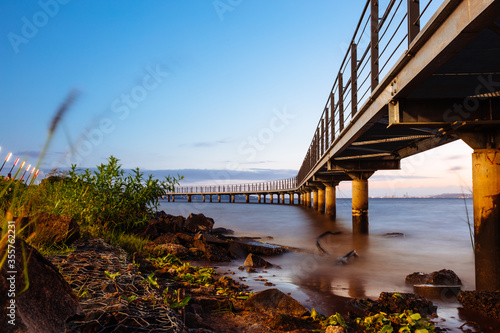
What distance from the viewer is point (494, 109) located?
253 inches

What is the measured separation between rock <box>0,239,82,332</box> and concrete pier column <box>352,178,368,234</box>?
16344 mm

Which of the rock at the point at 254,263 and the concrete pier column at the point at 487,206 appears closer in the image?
the concrete pier column at the point at 487,206

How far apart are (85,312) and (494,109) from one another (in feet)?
23.6

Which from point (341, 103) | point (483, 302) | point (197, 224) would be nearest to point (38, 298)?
point (483, 302)

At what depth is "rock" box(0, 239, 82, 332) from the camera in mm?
1619

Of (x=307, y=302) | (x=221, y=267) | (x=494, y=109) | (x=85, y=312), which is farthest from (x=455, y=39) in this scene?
(x=221, y=267)

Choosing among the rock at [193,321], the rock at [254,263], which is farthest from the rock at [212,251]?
the rock at [193,321]

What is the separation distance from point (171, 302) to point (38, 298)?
1.86 m

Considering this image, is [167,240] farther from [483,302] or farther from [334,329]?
[483,302]

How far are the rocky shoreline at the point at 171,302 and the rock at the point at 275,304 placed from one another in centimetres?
1

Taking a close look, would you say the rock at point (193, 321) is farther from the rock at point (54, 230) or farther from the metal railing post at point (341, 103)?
the metal railing post at point (341, 103)

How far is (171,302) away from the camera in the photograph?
3.56 metres

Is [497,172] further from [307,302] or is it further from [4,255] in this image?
[4,255]

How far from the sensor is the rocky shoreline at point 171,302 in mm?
2219
